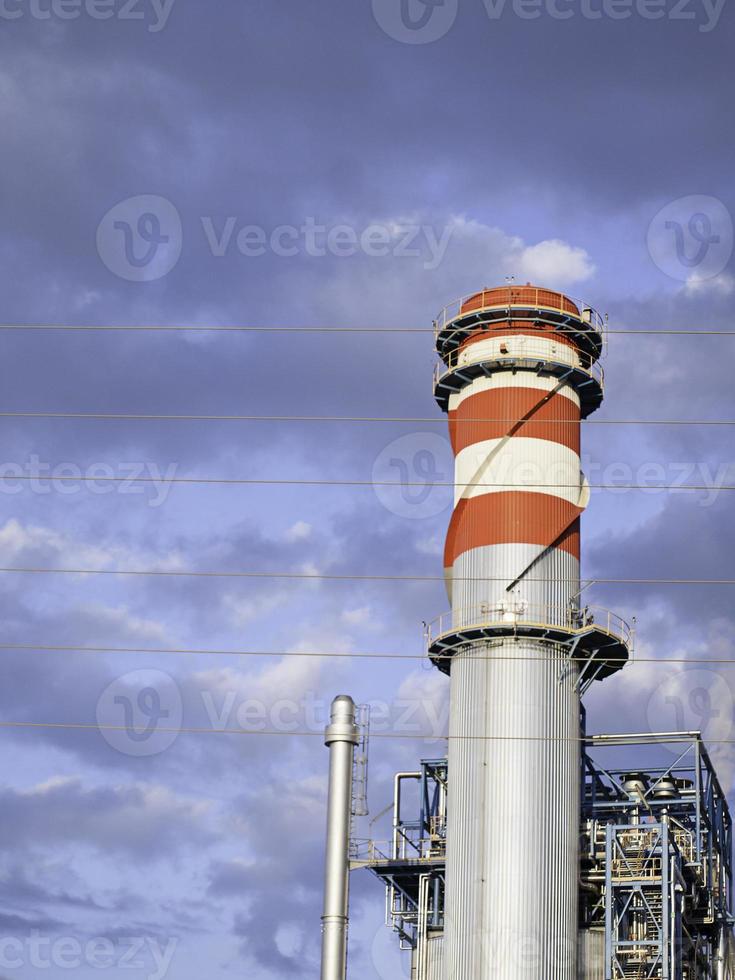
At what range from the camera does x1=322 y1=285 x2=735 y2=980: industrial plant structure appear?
59.4 meters

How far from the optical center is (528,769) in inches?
2376

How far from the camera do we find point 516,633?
204 feet

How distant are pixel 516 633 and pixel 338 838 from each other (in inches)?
389

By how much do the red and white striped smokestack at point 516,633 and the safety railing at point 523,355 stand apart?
53mm

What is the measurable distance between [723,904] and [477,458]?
20.5m

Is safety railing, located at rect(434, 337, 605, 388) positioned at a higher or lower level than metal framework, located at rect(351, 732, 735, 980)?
higher

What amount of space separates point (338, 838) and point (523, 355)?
1901cm

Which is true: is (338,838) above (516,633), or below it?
below

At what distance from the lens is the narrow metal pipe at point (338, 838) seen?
6091 centimetres

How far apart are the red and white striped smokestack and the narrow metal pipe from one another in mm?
3904

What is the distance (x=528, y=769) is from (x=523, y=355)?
15.5 m

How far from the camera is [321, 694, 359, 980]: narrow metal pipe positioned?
200ft

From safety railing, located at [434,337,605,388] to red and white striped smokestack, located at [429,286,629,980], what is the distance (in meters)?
0.05

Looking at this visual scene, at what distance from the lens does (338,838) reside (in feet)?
208
